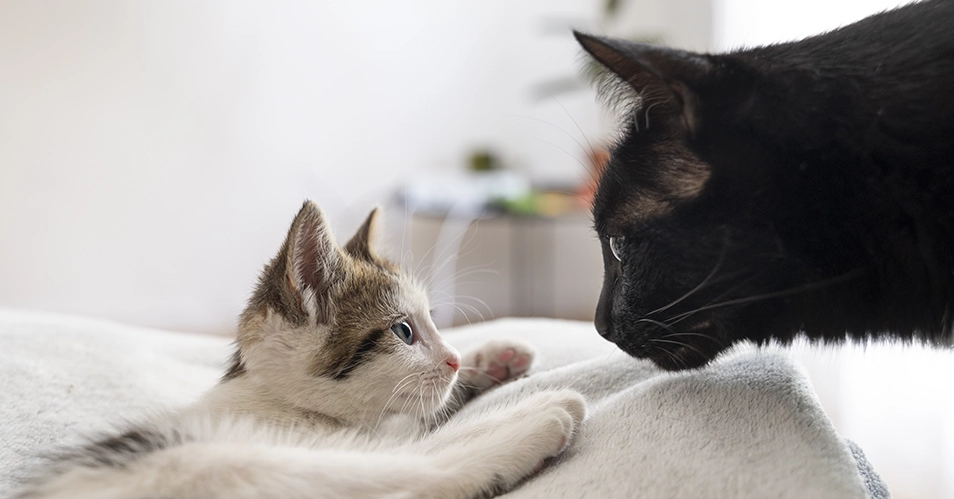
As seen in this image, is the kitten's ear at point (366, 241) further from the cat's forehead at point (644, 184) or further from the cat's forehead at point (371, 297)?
the cat's forehead at point (644, 184)

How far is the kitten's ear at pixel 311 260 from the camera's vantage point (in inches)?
35.8

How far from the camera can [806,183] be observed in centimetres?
81

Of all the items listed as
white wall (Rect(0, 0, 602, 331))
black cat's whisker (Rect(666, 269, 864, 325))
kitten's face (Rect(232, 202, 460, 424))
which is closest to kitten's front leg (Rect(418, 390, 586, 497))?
kitten's face (Rect(232, 202, 460, 424))

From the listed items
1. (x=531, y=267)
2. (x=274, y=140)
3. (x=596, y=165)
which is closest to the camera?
(x=596, y=165)

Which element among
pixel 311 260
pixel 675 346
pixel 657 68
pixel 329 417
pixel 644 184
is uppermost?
pixel 657 68

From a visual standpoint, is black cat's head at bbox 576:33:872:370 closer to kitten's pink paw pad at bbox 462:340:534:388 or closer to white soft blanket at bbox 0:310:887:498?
white soft blanket at bbox 0:310:887:498

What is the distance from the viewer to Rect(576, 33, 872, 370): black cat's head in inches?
32.2

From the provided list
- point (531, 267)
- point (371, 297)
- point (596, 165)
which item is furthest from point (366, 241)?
point (531, 267)

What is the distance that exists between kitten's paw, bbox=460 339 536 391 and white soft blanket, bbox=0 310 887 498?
0.13 feet

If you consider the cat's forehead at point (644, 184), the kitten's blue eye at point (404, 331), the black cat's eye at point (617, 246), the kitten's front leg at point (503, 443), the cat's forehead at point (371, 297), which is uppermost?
the cat's forehead at point (644, 184)

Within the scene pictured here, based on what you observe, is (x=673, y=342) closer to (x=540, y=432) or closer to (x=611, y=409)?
(x=611, y=409)

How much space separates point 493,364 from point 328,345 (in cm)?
34

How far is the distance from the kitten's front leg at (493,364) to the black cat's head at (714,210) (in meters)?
0.25

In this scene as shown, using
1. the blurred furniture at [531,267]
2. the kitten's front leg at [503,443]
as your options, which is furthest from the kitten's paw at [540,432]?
the blurred furniture at [531,267]
